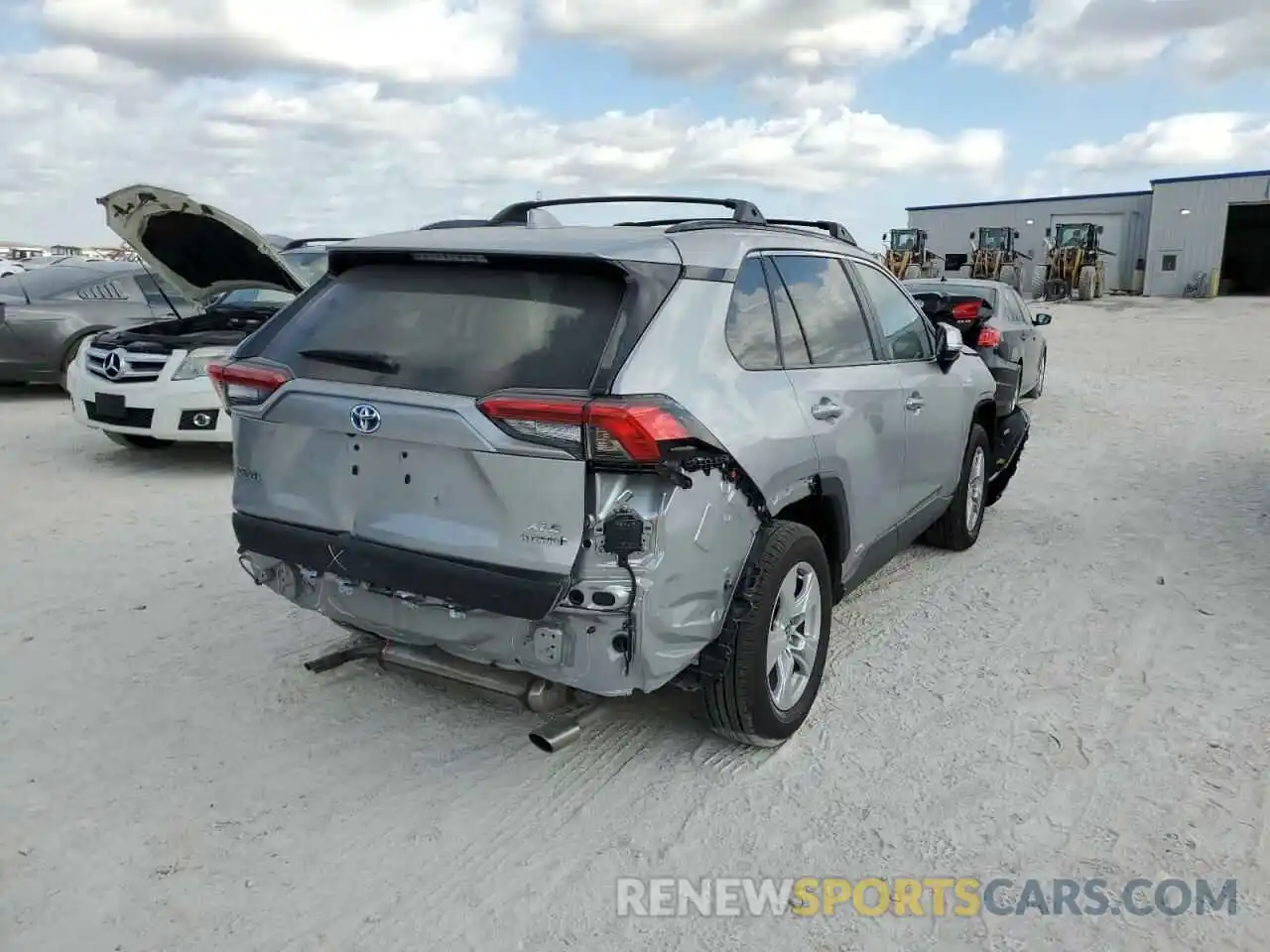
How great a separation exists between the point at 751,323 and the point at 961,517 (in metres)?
2.83

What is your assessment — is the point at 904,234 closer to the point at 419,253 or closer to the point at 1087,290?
the point at 1087,290

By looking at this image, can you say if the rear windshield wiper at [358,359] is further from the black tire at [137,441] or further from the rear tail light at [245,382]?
the black tire at [137,441]

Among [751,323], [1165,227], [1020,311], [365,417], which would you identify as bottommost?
[1020,311]

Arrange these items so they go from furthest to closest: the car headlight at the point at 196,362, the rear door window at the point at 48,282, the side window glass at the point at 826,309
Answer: the rear door window at the point at 48,282 → the car headlight at the point at 196,362 → the side window glass at the point at 826,309

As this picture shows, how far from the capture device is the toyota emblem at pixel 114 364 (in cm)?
743

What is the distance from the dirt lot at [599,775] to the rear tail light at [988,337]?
16.4ft

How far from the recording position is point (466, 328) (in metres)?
2.98

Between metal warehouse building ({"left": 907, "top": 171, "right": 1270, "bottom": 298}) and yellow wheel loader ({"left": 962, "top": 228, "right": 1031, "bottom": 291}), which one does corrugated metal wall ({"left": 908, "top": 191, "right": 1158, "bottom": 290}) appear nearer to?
metal warehouse building ({"left": 907, "top": 171, "right": 1270, "bottom": 298})

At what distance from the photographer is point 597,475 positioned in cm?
273

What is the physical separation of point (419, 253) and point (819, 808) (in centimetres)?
223

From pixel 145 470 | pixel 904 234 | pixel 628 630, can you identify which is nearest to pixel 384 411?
pixel 628 630

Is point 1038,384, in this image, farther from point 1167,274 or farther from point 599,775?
point 1167,274

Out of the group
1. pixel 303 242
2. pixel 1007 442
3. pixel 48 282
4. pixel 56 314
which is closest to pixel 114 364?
pixel 303 242

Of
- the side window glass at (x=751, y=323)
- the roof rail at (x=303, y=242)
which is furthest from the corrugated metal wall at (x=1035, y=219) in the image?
the side window glass at (x=751, y=323)
